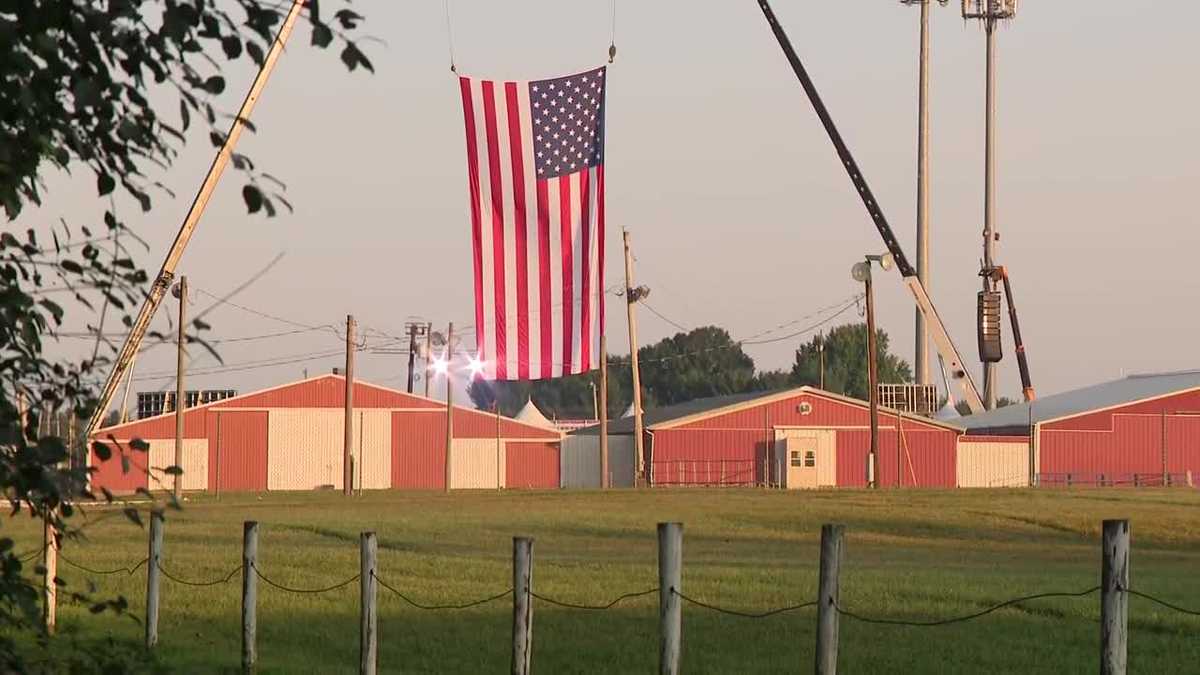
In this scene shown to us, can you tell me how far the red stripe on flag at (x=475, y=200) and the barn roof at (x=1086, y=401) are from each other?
49.6 meters

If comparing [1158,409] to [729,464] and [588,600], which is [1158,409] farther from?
[588,600]

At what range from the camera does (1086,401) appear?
92312mm

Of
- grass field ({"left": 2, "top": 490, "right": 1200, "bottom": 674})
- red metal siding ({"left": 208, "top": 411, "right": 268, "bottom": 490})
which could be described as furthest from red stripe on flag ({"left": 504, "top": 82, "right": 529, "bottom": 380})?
red metal siding ({"left": 208, "top": 411, "right": 268, "bottom": 490})

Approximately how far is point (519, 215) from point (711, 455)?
43857mm

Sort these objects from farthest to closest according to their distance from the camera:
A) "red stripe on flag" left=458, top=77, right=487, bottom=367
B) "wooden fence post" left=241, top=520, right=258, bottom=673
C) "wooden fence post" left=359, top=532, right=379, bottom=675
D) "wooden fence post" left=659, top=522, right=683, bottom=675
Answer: "red stripe on flag" left=458, top=77, right=487, bottom=367 < "wooden fence post" left=241, top=520, right=258, bottom=673 < "wooden fence post" left=359, top=532, right=379, bottom=675 < "wooden fence post" left=659, top=522, right=683, bottom=675

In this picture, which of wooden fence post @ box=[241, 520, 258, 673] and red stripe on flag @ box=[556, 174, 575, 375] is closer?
wooden fence post @ box=[241, 520, 258, 673]

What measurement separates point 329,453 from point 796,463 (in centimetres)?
2036

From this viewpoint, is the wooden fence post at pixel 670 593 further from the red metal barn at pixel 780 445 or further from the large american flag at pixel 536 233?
the red metal barn at pixel 780 445

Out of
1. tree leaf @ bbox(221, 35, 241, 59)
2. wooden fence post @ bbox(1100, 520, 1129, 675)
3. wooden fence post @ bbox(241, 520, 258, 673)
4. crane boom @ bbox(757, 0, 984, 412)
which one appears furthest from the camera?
crane boom @ bbox(757, 0, 984, 412)

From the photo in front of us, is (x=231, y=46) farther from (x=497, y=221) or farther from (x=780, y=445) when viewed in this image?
(x=780, y=445)

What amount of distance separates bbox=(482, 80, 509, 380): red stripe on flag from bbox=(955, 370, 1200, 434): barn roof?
49.2 meters

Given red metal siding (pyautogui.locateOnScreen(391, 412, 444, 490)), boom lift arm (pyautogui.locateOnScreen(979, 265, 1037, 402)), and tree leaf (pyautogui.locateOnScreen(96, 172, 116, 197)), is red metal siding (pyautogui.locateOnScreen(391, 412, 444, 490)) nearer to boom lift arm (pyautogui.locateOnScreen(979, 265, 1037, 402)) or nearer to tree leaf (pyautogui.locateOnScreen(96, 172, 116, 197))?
boom lift arm (pyautogui.locateOnScreen(979, 265, 1037, 402))

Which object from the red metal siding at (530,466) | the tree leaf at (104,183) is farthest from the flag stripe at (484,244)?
the red metal siding at (530,466)

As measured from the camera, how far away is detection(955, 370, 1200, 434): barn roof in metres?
87.6
